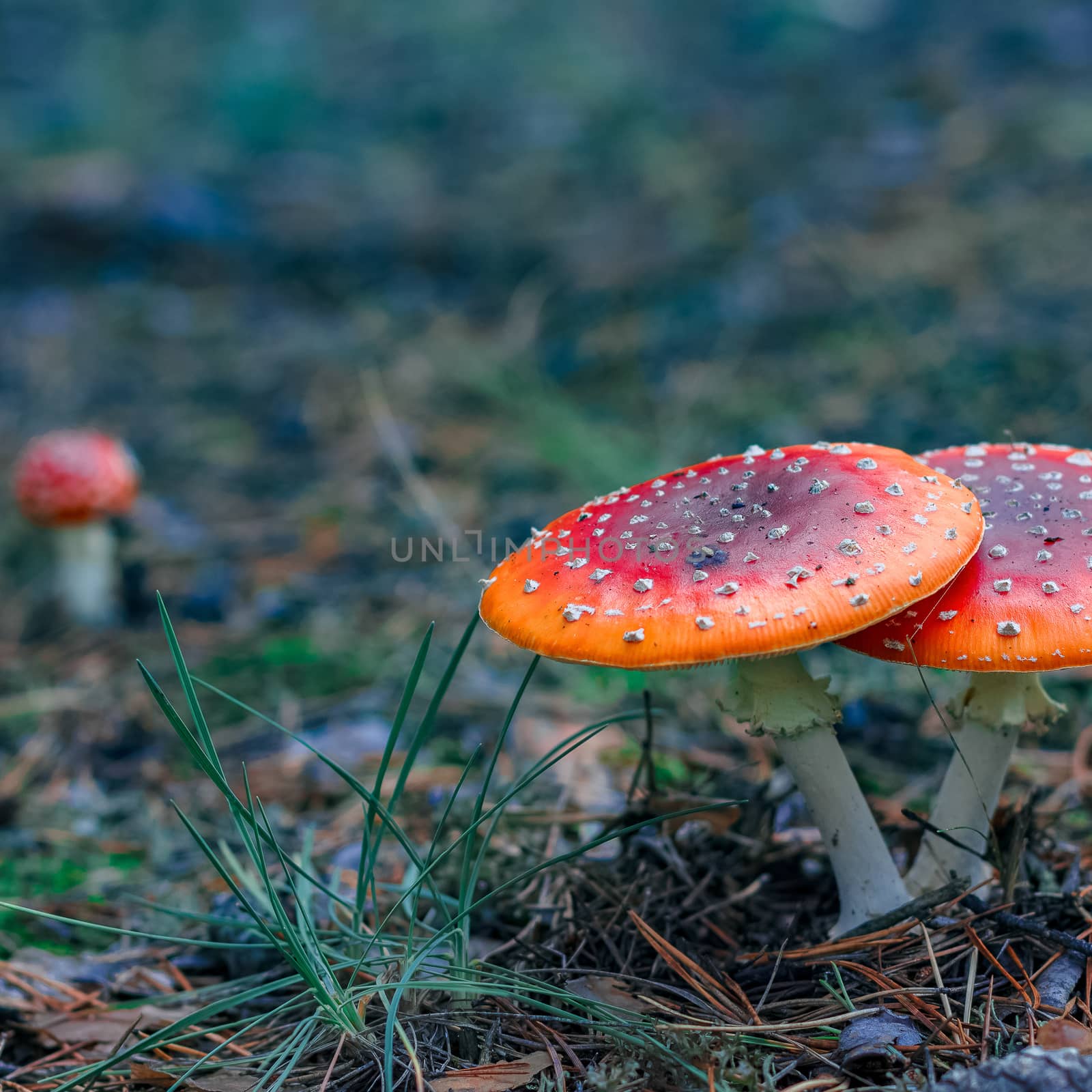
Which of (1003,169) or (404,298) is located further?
(404,298)

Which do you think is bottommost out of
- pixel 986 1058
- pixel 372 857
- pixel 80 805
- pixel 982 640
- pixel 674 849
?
pixel 80 805

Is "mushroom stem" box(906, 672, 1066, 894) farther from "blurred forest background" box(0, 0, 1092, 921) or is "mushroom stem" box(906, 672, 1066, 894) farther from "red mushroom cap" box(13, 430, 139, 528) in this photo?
"red mushroom cap" box(13, 430, 139, 528)

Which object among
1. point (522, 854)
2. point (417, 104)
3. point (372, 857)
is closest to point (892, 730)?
point (522, 854)

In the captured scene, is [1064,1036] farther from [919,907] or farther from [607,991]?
[607,991]

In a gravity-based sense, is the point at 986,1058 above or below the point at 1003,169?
below

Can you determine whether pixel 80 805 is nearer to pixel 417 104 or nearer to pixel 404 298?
pixel 404 298

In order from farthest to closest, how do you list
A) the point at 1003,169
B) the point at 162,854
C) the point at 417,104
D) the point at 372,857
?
the point at 417,104, the point at 1003,169, the point at 162,854, the point at 372,857

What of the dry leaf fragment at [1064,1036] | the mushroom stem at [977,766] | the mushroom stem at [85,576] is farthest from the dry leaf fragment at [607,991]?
the mushroom stem at [85,576]

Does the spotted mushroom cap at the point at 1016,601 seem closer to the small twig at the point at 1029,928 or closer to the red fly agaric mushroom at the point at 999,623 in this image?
the red fly agaric mushroom at the point at 999,623
